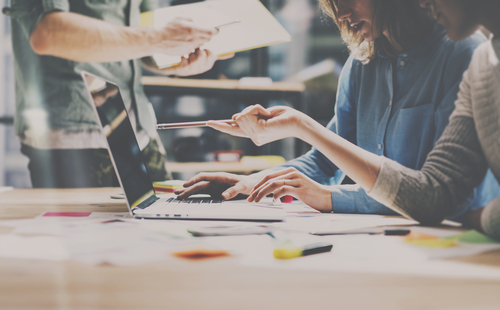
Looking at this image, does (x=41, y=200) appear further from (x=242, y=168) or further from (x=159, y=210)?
(x=242, y=168)

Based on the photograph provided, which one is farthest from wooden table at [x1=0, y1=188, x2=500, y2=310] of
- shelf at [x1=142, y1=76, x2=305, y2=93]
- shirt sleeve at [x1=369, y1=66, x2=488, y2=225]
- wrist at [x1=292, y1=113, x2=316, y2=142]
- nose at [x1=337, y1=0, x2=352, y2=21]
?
shelf at [x1=142, y1=76, x2=305, y2=93]

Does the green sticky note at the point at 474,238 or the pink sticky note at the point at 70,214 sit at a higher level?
the green sticky note at the point at 474,238

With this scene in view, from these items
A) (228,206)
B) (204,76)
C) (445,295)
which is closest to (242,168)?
(204,76)

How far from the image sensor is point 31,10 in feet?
3.25

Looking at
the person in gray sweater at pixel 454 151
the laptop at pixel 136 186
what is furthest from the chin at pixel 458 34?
the laptop at pixel 136 186

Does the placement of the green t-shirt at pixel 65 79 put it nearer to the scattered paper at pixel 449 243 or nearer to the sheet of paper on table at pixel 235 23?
the sheet of paper on table at pixel 235 23

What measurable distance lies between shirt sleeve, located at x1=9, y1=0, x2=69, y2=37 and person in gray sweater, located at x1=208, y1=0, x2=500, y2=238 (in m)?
0.72

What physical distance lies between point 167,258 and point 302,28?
1905 mm

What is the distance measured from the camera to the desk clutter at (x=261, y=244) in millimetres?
417

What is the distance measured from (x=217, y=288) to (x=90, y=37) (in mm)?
877

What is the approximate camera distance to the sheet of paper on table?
95cm

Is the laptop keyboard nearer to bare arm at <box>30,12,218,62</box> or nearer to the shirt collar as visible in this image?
bare arm at <box>30,12,218,62</box>

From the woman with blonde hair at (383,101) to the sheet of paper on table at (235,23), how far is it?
20 cm

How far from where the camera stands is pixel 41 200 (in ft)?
2.94
